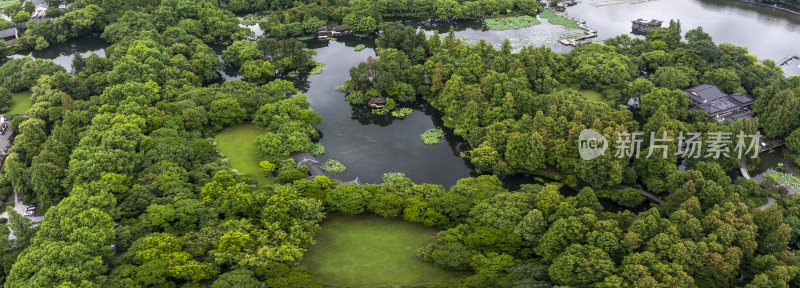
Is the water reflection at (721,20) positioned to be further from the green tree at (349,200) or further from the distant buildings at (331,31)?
the green tree at (349,200)

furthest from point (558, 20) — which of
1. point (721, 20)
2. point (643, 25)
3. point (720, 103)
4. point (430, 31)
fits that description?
point (720, 103)

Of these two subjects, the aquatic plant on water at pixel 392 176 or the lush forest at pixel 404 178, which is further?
the aquatic plant on water at pixel 392 176

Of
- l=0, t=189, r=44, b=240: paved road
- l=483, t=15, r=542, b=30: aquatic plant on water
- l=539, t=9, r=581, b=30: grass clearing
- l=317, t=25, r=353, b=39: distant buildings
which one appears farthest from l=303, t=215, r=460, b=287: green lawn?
l=539, t=9, r=581, b=30: grass clearing

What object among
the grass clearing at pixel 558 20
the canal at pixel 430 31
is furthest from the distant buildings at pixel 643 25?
the grass clearing at pixel 558 20

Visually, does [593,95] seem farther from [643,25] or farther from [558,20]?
[558,20]

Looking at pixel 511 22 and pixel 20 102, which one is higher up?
pixel 511 22

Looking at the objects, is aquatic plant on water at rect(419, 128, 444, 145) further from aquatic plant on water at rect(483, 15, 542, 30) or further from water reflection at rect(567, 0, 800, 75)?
water reflection at rect(567, 0, 800, 75)
